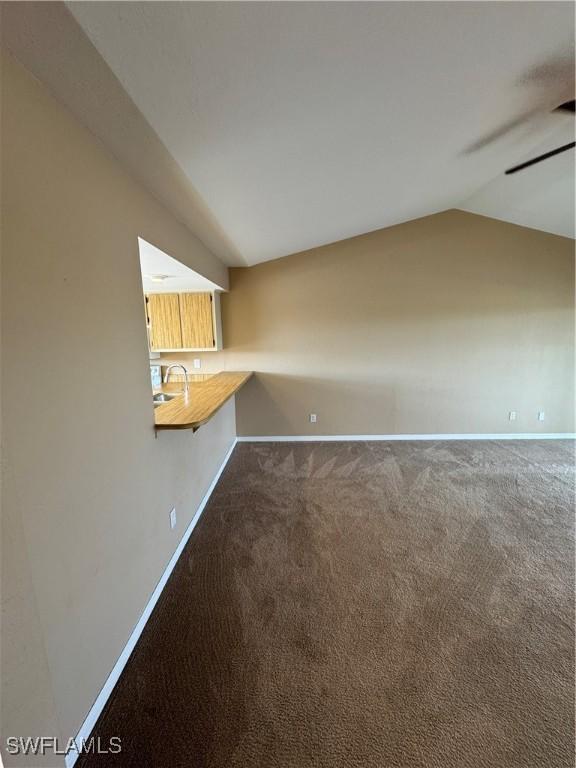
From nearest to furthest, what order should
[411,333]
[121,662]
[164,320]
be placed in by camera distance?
[121,662] < [164,320] < [411,333]

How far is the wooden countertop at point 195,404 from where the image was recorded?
193 centimetres

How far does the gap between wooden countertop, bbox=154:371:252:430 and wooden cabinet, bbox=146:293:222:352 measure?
0.47 meters

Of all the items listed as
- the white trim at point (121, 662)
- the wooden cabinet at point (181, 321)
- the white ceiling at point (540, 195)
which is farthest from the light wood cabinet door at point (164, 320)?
the white ceiling at point (540, 195)

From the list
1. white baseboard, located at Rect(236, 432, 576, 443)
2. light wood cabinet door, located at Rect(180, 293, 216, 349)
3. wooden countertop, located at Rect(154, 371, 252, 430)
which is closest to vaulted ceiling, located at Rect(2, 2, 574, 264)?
light wood cabinet door, located at Rect(180, 293, 216, 349)

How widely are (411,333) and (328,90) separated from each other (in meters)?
3.37

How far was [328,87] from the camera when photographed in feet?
4.17

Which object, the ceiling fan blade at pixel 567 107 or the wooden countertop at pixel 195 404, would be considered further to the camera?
the wooden countertop at pixel 195 404

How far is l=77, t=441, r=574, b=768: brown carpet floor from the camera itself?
1221 millimetres

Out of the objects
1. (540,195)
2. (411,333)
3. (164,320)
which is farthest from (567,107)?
(164,320)

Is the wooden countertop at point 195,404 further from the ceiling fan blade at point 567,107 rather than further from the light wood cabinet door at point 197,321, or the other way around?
the ceiling fan blade at point 567,107

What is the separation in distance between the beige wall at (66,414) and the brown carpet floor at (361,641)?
1.20 feet

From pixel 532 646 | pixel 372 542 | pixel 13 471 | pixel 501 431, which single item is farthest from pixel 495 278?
pixel 13 471

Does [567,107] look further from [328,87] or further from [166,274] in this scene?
[166,274]

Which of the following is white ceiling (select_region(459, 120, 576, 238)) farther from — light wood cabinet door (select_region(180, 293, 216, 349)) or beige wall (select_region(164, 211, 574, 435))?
light wood cabinet door (select_region(180, 293, 216, 349))
